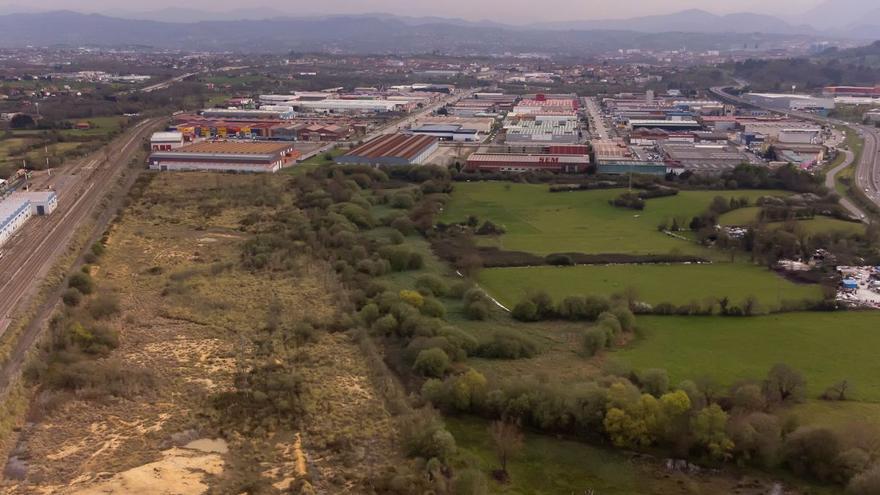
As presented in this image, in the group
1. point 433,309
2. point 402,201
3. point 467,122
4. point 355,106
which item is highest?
point 355,106

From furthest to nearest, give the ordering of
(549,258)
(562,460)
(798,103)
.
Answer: (798,103) < (549,258) < (562,460)

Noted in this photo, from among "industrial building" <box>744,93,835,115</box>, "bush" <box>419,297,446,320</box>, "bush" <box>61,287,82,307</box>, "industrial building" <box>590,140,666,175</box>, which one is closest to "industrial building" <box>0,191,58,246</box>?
"bush" <box>61,287,82,307</box>

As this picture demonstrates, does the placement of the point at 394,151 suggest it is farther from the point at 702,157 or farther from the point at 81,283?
the point at 81,283

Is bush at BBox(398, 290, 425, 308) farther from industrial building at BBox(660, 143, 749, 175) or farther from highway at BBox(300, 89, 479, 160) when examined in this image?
highway at BBox(300, 89, 479, 160)

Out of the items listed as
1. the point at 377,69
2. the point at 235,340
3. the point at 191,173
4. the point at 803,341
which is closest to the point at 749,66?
the point at 377,69

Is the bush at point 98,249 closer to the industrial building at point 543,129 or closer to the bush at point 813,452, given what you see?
the bush at point 813,452

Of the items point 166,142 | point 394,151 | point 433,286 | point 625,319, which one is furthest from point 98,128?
point 625,319
